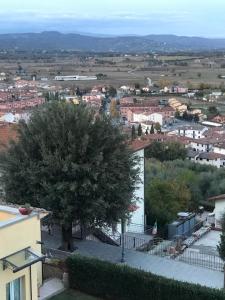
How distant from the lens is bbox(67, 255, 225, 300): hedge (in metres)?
14.2

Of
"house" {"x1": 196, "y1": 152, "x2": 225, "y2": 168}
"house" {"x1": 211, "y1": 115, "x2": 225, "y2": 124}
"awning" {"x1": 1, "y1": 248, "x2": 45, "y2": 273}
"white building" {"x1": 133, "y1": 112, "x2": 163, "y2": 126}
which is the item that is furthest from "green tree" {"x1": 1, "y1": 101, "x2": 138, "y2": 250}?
"house" {"x1": 211, "y1": 115, "x2": 225, "y2": 124}

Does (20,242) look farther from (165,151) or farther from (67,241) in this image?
(165,151)

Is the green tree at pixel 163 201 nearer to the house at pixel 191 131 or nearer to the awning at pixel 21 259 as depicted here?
the awning at pixel 21 259

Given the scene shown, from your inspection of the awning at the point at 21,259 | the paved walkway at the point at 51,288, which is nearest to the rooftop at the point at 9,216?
the awning at the point at 21,259

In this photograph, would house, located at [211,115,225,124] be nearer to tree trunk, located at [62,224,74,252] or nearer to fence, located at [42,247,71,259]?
tree trunk, located at [62,224,74,252]

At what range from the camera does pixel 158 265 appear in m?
18.1

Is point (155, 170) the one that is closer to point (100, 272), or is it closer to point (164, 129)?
point (100, 272)

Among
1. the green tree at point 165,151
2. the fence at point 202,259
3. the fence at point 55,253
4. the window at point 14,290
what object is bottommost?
the green tree at point 165,151

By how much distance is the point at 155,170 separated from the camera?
4438 centimetres

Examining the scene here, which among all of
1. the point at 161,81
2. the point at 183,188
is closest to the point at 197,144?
the point at 183,188

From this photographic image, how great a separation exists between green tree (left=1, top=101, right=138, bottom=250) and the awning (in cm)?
677

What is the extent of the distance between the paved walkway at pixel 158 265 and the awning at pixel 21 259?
691 centimetres

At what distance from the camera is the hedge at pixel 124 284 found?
14195 millimetres

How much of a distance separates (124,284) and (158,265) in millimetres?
3311
